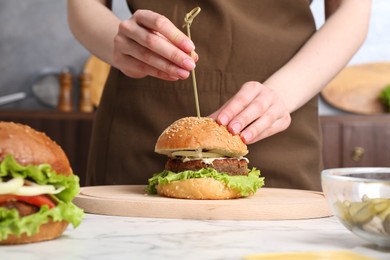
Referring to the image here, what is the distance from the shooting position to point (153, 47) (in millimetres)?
1737

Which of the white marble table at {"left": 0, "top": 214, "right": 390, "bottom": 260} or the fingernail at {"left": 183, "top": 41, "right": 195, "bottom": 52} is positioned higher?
the fingernail at {"left": 183, "top": 41, "right": 195, "bottom": 52}

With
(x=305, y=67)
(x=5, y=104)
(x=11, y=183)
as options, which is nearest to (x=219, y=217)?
(x=11, y=183)

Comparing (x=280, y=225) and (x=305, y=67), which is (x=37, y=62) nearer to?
(x=305, y=67)

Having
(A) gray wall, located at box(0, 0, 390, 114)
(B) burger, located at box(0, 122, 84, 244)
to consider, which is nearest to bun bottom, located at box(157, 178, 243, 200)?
(B) burger, located at box(0, 122, 84, 244)

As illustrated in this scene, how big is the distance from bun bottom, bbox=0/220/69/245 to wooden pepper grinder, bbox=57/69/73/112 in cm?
311

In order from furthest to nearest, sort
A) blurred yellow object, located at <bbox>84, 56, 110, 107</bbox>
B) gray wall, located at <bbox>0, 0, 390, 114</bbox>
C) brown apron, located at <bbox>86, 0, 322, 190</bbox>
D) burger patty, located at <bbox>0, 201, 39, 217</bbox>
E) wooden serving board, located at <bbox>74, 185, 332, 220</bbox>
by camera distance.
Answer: gray wall, located at <bbox>0, 0, 390, 114</bbox>, blurred yellow object, located at <bbox>84, 56, 110, 107</bbox>, brown apron, located at <bbox>86, 0, 322, 190</bbox>, wooden serving board, located at <bbox>74, 185, 332, 220</bbox>, burger patty, located at <bbox>0, 201, 39, 217</bbox>

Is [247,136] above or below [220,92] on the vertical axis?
below

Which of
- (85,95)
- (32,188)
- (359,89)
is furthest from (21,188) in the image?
(359,89)

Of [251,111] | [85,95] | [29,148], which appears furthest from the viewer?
[85,95]

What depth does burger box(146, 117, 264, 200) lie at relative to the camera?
175 cm

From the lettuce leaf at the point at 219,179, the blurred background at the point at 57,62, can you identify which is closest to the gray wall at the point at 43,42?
the blurred background at the point at 57,62

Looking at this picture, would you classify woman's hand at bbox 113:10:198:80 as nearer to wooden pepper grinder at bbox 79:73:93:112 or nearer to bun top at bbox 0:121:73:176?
bun top at bbox 0:121:73:176

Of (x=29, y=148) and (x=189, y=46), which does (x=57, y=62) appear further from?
(x=29, y=148)

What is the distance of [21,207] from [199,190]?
0.68 meters
